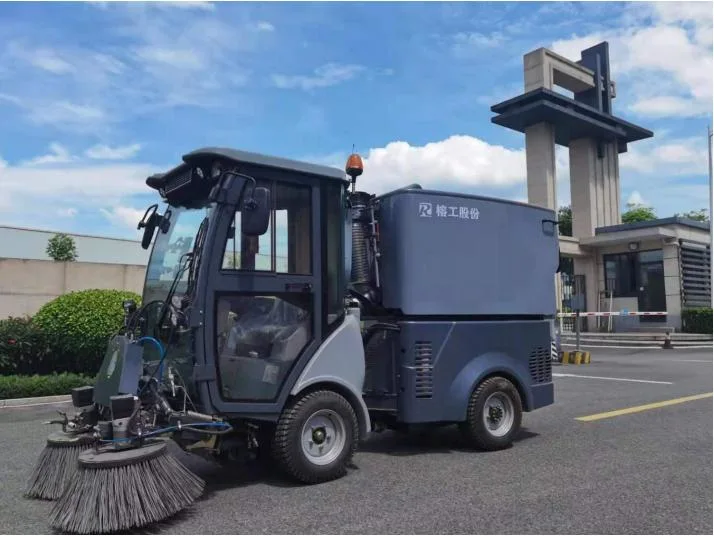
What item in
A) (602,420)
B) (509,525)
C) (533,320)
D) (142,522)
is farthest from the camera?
(602,420)

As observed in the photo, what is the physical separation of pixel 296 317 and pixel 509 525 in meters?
2.25

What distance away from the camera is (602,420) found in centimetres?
776

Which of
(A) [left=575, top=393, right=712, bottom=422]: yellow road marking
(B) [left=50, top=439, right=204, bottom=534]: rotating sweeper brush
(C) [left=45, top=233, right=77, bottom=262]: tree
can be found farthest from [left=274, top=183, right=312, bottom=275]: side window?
(C) [left=45, top=233, right=77, bottom=262]: tree

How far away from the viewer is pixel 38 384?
1009 cm

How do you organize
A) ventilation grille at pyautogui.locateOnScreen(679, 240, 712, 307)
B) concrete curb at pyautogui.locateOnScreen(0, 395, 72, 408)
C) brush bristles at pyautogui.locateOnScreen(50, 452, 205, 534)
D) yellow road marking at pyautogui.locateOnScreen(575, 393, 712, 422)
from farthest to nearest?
ventilation grille at pyautogui.locateOnScreen(679, 240, 712, 307) → concrete curb at pyautogui.locateOnScreen(0, 395, 72, 408) → yellow road marking at pyautogui.locateOnScreen(575, 393, 712, 422) → brush bristles at pyautogui.locateOnScreen(50, 452, 205, 534)

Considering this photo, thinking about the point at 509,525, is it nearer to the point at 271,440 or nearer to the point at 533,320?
the point at 271,440

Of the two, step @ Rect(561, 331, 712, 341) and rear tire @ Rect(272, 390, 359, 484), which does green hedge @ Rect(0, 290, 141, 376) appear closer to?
rear tire @ Rect(272, 390, 359, 484)

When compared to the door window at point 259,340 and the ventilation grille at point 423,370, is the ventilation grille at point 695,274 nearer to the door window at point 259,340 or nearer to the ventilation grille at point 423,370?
the ventilation grille at point 423,370

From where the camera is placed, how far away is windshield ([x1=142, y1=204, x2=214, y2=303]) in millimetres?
4984

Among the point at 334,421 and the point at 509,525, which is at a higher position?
the point at 334,421

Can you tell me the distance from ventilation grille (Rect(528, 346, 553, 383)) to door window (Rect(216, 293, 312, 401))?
113 inches

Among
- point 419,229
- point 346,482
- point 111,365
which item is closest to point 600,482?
point 346,482

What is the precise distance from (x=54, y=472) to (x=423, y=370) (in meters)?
3.25

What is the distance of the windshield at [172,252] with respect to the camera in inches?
196
